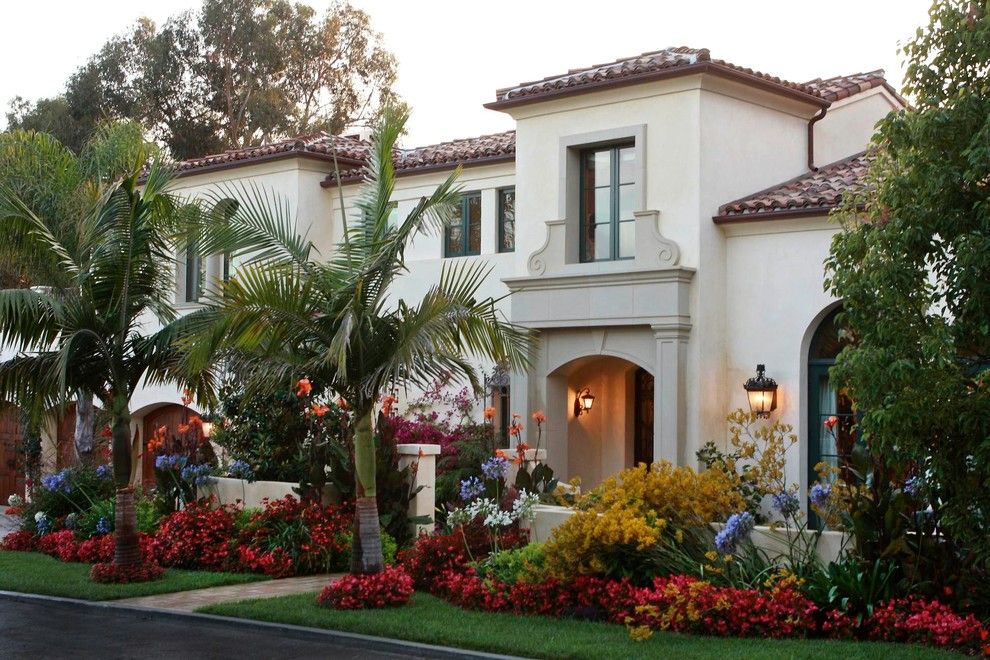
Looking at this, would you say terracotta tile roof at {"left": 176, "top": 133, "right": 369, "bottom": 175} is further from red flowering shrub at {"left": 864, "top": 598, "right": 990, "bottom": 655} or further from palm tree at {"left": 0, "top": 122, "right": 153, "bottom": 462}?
red flowering shrub at {"left": 864, "top": 598, "right": 990, "bottom": 655}

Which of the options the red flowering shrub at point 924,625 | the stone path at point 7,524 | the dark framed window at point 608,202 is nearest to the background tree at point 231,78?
the stone path at point 7,524

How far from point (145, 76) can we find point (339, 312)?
99.3 feet

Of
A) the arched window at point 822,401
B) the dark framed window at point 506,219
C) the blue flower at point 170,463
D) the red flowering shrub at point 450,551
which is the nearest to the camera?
the red flowering shrub at point 450,551

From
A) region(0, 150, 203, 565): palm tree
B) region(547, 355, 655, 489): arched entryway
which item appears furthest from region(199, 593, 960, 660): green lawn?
region(547, 355, 655, 489): arched entryway

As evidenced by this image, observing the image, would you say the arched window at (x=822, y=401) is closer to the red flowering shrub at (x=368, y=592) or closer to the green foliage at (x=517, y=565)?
the green foliage at (x=517, y=565)

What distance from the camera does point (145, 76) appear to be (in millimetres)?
40500

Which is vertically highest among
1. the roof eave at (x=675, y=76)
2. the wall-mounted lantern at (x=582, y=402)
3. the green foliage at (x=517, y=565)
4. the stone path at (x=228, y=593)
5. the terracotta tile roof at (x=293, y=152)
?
the terracotta tile roof at (x=293, y=152)

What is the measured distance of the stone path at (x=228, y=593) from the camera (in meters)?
13.5

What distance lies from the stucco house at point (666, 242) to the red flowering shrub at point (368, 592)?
5.43 meters

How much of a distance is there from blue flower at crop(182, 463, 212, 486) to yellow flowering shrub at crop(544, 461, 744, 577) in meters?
6.69

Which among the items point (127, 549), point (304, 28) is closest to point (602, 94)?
point (127, 549)

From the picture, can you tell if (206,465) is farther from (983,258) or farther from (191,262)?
(983,258)

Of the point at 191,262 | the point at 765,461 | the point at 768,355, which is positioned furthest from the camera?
the point at 191,262

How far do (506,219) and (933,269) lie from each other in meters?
12.6
